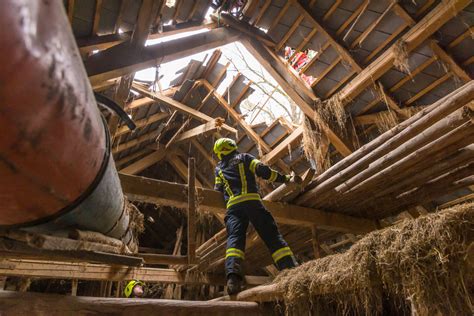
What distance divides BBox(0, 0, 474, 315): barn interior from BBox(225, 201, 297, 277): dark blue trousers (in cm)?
38

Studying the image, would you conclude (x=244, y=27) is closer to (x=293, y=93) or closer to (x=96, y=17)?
(x=293, y=93)

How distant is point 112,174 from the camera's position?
1.53 metres

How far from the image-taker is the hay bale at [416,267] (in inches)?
65.2

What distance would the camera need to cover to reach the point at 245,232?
12.0 feet

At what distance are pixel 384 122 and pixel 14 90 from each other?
16.6 ft

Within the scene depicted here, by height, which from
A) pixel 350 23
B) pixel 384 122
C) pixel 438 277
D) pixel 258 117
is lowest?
pixel 438 277

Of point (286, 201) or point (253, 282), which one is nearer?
point (286, 201)

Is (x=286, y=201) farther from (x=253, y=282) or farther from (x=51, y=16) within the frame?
(x=51, y=16)

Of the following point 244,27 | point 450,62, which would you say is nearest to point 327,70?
point 244,27

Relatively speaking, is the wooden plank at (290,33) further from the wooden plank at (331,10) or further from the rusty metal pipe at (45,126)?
the rusty metal pipe at (45,126)

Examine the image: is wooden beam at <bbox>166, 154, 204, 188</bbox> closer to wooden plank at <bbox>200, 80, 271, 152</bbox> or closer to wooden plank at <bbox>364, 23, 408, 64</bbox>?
wooden plank at <bbox>200, 80, 271, 152</bbox>

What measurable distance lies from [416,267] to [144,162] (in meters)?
7.84

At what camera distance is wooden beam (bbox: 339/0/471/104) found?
3768mm

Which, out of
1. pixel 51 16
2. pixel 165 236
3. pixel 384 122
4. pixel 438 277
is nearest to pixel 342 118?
pixel 384 122
